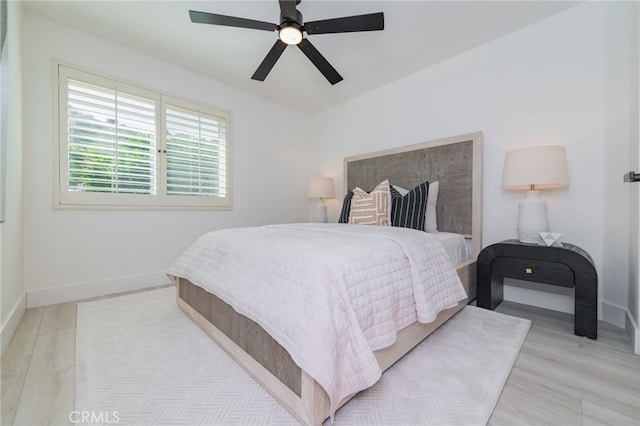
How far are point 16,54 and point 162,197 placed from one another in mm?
1472

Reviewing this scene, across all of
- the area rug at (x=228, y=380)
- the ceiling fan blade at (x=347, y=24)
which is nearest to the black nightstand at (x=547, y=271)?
the area rug at (x=228, y=380)

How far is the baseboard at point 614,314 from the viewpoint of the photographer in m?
1.84

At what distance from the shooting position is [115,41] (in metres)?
2.58

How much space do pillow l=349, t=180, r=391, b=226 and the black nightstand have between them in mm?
907

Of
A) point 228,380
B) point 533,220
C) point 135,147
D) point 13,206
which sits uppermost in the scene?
point 135,147

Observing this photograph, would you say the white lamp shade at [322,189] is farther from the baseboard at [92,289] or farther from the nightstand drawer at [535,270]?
the nightstand drawer at [535,270]

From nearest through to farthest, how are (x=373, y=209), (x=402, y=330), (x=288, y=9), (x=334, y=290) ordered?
1. (x=334, y=290)
2. (x=402, y=330)
3. (x=288, y=9)
4. (x=373, y=209)

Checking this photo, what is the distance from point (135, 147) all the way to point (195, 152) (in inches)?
24.1

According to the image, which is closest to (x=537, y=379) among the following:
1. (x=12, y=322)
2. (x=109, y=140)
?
(x=12, y=322)

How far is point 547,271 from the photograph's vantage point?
1.82 m

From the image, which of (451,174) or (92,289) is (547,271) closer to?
→ (451,174)

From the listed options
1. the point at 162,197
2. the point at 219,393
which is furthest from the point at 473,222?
the point at 162,197

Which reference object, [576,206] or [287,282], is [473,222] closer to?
[576,206]

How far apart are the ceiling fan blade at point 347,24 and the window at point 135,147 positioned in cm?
193
